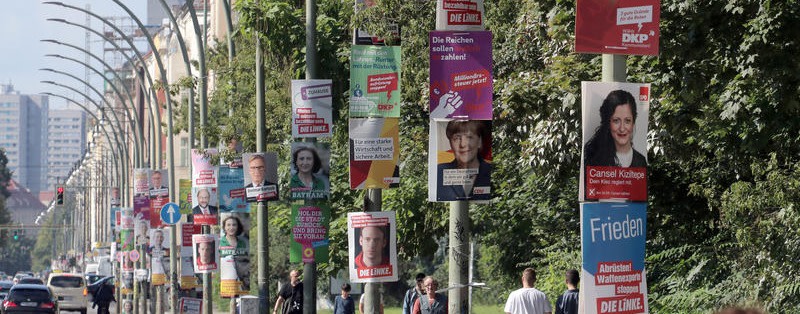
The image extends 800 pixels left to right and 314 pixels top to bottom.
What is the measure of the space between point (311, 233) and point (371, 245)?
11.5 ft

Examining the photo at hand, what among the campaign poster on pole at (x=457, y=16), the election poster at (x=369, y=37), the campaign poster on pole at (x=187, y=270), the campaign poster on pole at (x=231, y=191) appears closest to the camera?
the campaign poster on pole at (x=457, y=16)

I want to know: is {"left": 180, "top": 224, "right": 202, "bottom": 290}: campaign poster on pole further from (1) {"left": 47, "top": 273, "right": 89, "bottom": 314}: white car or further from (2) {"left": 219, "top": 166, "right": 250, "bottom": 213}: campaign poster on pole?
(1) {"left": 47, "top": 273, "right": 89, "bottom": 314}: white car

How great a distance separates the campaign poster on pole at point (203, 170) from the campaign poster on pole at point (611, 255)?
72.1 feet

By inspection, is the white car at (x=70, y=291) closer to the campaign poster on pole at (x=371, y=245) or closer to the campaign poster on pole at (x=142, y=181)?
the campaign poster on pole at (x=142, y=181)

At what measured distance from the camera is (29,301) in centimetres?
4756

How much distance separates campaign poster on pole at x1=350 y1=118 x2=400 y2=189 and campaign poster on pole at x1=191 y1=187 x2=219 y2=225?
13318mm

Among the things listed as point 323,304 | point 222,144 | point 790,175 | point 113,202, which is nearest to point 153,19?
point 113,202

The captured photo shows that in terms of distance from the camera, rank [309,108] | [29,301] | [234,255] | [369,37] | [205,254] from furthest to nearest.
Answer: [29,301] → [205,254] → [234,255] → [309,108] → [369,37]

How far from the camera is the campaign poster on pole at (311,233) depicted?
75.6 feet

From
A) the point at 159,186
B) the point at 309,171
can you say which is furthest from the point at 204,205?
the point at 159,186

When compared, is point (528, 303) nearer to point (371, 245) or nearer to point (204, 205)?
point (371, 245)

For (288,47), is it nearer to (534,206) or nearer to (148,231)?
(534,206)

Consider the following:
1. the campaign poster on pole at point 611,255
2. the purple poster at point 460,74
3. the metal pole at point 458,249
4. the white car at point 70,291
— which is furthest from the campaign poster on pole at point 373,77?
the white car at point 70,291

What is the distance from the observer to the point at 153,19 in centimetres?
16338
